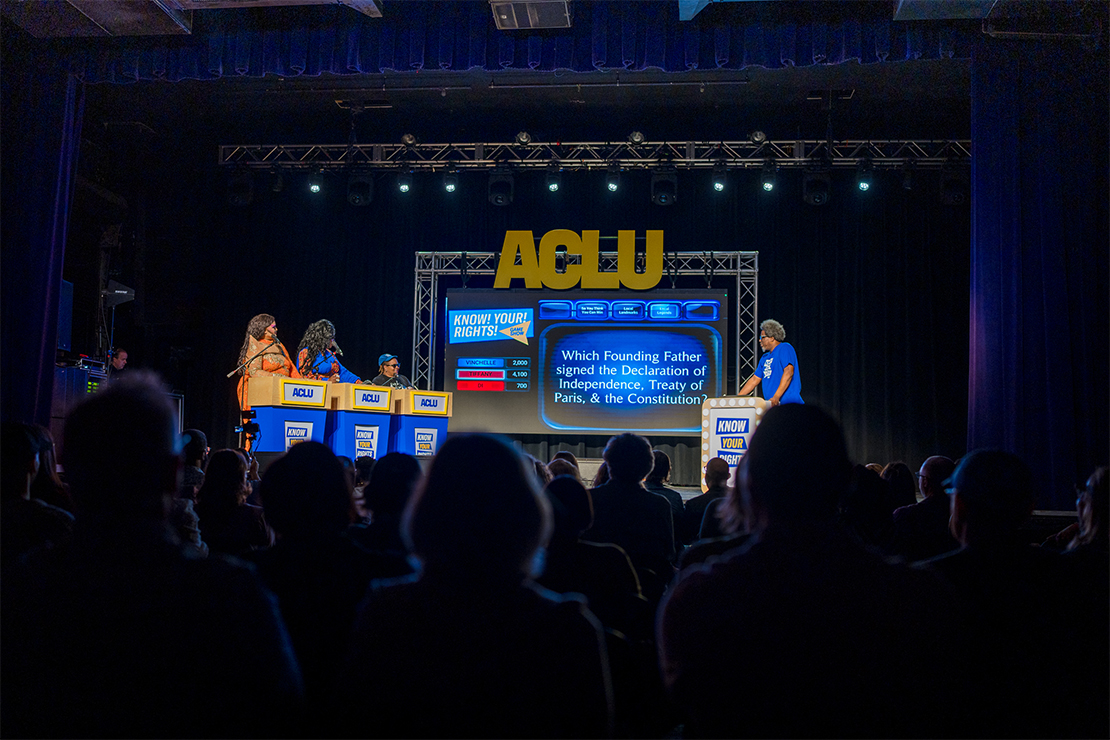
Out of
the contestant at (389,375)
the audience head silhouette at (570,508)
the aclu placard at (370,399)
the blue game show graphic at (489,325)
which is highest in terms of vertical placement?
the blue game show graphic at (489,325)

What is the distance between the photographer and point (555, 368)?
10883 millimetres

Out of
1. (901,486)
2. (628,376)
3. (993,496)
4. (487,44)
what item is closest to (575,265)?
(628,376)

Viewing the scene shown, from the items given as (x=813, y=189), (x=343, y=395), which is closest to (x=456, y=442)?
(x=343, y=395)

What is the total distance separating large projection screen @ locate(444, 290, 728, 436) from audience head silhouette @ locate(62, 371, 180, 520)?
9.56m

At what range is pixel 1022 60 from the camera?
6336 millimetres

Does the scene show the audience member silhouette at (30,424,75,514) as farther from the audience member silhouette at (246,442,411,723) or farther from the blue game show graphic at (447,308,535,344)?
the blue game show graphic at (447,308,535,344)

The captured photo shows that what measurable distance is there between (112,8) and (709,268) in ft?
25.0

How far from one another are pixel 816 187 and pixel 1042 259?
425 cm

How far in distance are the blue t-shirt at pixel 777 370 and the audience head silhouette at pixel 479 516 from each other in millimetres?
7811

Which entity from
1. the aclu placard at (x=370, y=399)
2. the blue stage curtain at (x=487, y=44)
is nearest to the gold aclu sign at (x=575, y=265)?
the aclu placard at (x=370, y=399)

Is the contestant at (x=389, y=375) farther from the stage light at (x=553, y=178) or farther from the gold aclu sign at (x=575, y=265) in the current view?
the stage light at (x=553, y=178)

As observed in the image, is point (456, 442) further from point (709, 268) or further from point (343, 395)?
point (709, 268)

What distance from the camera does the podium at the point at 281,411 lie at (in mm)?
7223

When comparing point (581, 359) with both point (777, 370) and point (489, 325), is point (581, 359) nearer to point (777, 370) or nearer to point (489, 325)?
point (489, 325)
